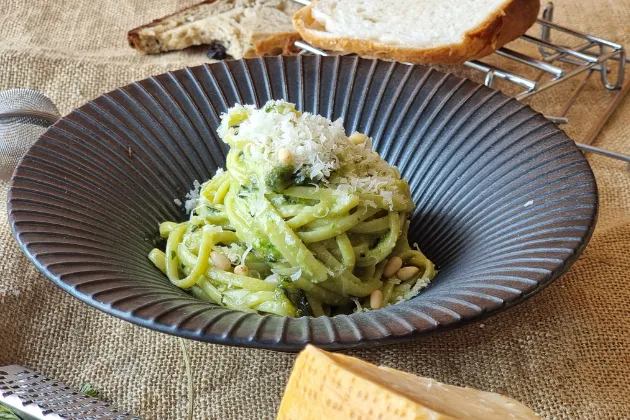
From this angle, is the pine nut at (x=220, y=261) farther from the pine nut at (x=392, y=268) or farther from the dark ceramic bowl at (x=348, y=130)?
the pine nut at (x=392, y=268)

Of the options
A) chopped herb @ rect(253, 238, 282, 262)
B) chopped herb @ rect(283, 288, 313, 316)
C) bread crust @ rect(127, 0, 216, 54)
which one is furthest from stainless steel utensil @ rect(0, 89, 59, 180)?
chopped herb @ rect(283, 288, 313, 316)

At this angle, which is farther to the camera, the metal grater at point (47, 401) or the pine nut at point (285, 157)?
the pine nut at point (285, 157)

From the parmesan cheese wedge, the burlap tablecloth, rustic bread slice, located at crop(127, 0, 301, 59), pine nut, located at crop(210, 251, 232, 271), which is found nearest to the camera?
the parmesan cheese wedge

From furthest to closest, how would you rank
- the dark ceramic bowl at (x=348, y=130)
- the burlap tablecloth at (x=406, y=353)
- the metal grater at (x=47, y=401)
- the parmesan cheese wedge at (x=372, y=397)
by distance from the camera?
the burlap tablecloth at (x=406, y=353)
the metal grater at (x=47, y=401)
the dark ceramic bowl at (x=348, y=130)
the parmesan cheese wedge at (x=372, y=397)

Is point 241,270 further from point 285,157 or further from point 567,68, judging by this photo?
point 567,68

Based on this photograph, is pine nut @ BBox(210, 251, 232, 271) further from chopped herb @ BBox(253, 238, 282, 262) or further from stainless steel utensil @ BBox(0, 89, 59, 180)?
stainless steel utensil @ BBox(0, 89, 59, 180)

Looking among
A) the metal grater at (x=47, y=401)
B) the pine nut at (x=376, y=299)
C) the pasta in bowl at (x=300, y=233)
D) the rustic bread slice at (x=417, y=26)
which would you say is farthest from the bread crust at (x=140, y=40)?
the pine nut at (x=376, y=299)
